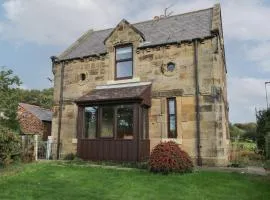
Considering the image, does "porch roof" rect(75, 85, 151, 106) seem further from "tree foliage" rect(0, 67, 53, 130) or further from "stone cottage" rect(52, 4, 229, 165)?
"tree foliage" rect(0, 67, 53, 130)

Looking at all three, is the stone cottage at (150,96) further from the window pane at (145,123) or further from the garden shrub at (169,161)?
the garden shrub at (169,161)

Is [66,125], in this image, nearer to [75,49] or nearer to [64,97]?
[64,97]

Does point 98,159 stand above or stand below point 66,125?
below

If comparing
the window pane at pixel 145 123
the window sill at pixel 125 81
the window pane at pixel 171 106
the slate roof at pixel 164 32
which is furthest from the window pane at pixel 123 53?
the window pane at pixel 171 106

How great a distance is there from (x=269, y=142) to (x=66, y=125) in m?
12.9

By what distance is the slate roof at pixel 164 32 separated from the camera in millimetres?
18766

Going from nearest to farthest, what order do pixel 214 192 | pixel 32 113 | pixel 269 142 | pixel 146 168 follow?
pixel 214 192, pixel 146 168, pixel 269 142, pixel 32 113

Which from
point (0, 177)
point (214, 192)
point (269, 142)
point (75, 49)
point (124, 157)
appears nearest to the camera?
point (214, 192)

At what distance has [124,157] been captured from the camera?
16.5 metres

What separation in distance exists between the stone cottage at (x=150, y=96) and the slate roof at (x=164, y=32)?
78 mm

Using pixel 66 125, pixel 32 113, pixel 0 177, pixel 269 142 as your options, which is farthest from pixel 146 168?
pixel 32 113

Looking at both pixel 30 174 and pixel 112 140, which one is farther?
pixel 112 140

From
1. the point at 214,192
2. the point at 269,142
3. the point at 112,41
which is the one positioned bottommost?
the point at 214,192

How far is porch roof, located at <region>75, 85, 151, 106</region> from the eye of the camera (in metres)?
16.9
